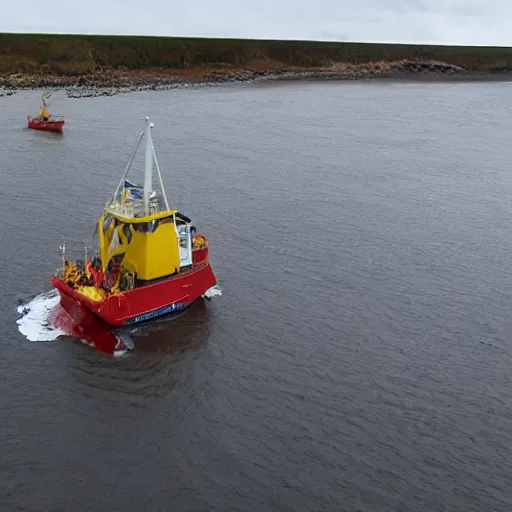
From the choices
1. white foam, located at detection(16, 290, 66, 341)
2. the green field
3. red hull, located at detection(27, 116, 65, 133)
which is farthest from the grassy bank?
white foam, located at detection(16, 290, 66, 341)

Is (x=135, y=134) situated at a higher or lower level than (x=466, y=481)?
higher

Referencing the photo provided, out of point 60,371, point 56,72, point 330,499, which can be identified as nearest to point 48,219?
point 60,371

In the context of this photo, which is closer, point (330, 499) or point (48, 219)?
point (330, 499)

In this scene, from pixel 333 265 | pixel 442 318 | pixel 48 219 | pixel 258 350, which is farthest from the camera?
pixel 48 219

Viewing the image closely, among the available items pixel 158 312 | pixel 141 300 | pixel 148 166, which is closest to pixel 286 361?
pixel 158 312

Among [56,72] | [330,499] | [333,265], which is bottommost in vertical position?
[330,499]

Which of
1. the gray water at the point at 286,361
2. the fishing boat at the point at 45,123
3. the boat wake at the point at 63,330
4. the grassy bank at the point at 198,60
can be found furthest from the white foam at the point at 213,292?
the grassy bank at the point at 198,60

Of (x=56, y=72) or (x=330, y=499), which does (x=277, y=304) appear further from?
(x=56, y=72)
